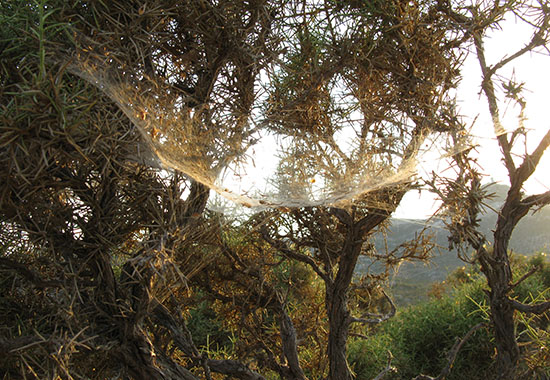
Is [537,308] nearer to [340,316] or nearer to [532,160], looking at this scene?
[532,160]

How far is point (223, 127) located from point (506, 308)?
1.74 metres

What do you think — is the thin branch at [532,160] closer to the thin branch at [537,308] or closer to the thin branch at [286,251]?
the thin branch at [537,308]

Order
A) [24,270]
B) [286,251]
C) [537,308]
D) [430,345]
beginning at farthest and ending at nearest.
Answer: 1. [430,345]
2. [286,251]
3. [537,308]
4. [24,270]

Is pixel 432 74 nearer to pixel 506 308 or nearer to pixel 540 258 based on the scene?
pixel 506 308

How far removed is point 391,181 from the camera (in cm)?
184

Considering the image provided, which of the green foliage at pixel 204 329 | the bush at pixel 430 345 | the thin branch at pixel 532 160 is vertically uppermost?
the thin branch at pixel 532 160

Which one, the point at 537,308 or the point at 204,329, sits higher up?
the point at 537,308

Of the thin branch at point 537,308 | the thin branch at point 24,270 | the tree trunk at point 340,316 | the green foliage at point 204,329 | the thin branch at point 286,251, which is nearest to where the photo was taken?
the thin branch at point 24,270

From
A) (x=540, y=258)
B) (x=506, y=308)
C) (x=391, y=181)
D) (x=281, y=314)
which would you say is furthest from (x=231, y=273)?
(x=540, y=258)

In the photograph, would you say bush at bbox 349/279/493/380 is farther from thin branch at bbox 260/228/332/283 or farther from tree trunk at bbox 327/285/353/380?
thin branch at bbox 260/228/332/283

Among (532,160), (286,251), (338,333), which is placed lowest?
(338,333)

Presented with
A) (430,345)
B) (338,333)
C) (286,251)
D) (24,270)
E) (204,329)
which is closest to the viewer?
(24,270)

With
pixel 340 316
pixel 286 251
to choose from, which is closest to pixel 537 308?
pixel 340 316

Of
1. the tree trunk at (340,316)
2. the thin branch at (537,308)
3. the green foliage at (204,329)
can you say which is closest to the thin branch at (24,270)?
the tree trunk at (340,316)
